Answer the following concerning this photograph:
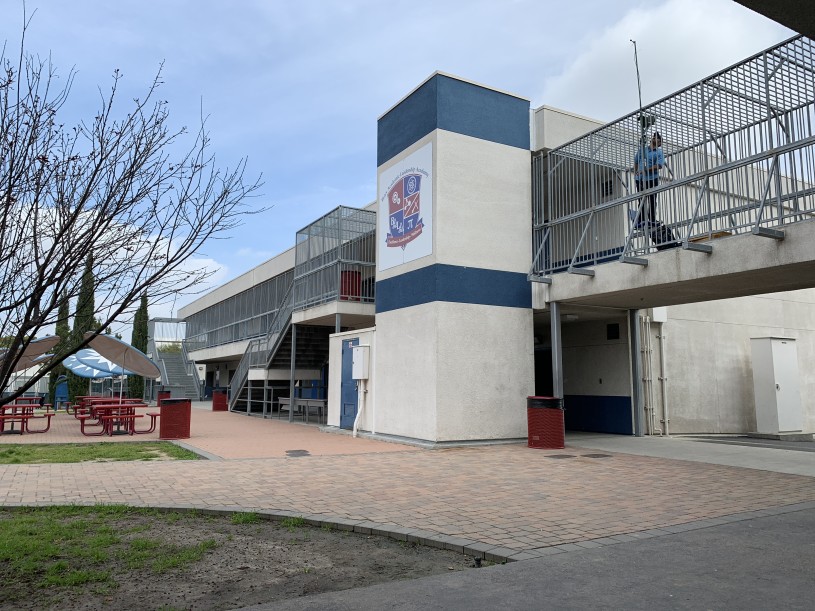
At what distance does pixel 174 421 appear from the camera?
48.8 ft

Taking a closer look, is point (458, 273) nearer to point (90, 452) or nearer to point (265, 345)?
point (90, 452)

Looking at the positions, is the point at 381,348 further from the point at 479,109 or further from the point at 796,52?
the point at 796,52

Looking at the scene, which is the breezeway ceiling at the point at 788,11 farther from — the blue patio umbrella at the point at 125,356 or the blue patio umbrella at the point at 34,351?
the blue patio umbrella at the point at 125,356

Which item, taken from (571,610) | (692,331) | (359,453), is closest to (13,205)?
(571,610)

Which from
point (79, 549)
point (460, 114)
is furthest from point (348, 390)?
point (79, 549)

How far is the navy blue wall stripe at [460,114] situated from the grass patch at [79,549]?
9.92m

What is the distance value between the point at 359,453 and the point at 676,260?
21.0 feet


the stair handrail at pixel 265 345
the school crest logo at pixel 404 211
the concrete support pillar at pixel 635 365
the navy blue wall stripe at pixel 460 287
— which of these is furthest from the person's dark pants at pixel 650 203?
the stair handrail at pixel 265 345

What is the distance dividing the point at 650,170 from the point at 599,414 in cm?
652

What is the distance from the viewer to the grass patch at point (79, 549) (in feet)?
14.6

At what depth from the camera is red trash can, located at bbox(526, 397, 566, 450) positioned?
12336mm

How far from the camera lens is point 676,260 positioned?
35.5 feet

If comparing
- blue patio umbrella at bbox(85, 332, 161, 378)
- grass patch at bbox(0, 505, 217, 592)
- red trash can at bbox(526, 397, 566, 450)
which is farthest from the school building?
grass patch at bbox(0, 505, 217, 592)

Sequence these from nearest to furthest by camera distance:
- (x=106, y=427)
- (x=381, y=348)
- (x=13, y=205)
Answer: (x=13, y=205), (x=381, y=348), (x=106, y=427)
